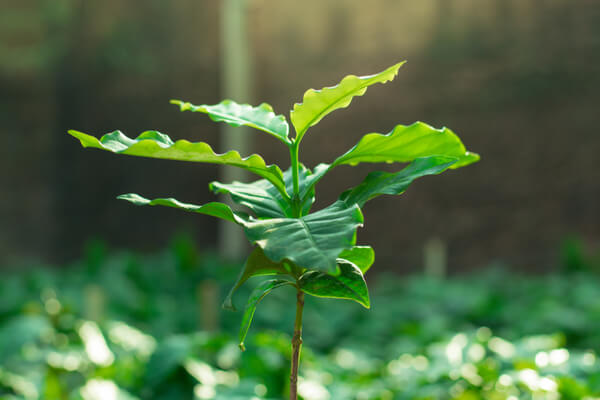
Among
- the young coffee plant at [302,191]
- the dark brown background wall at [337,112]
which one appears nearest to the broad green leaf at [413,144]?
the young coffee plant at [302,191]

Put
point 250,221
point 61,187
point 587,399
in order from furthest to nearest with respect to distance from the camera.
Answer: point 61,187 < point 587,399 < point 250,221

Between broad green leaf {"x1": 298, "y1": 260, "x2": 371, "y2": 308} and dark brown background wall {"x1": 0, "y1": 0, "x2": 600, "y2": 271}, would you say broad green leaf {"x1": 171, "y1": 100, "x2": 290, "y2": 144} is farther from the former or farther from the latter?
dark brown background wall {"x1": 0, "y1": 0, "x2": 600, "y2": 271}

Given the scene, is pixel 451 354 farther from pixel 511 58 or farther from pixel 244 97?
pixel 244 97

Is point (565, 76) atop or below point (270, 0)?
below

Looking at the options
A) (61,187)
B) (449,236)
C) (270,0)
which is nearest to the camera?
(449,236)

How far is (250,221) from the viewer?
1.81 feet

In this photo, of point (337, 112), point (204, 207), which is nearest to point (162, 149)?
point (204, 207)

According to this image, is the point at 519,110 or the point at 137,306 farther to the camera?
the point at 519,110

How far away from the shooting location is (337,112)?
512cm

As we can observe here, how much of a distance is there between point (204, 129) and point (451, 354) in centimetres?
436

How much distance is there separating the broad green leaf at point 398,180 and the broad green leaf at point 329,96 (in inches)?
3.6

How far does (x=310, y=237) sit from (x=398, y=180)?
0.47 ft

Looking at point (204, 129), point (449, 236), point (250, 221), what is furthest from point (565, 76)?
point (250, 221)

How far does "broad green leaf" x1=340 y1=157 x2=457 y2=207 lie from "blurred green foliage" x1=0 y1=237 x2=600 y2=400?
88 cm
